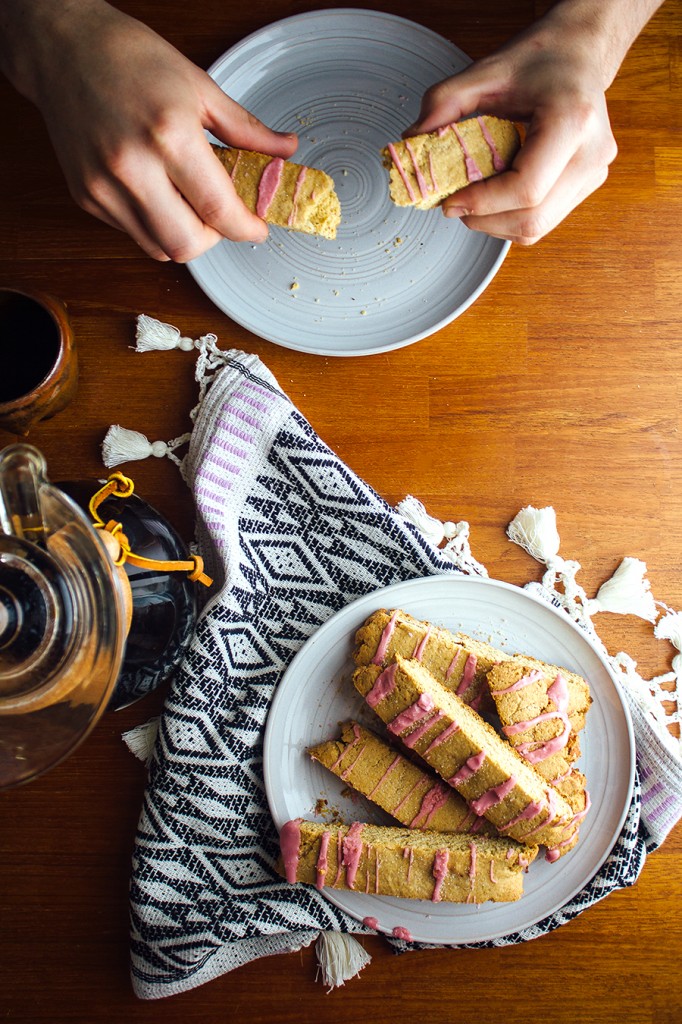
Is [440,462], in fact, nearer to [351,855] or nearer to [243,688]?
[243,688]

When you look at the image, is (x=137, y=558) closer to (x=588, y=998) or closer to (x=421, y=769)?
(x=421, y=769)

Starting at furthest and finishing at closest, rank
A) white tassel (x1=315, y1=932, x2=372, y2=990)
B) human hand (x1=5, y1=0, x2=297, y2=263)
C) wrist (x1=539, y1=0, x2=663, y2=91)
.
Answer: white tassel (x1=315, y1=932, x2=372, y2=990), wrist (x1=539, y1=0, x2=663, y2=91), human hand (x1=5, y1=0, x2=297, y2=263)

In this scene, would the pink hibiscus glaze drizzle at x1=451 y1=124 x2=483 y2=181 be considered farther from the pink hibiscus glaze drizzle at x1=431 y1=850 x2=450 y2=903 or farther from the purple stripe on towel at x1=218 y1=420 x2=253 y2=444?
the pink hibiscus glaze drizzle at x1=431 y1=850 x2=450 y2=903

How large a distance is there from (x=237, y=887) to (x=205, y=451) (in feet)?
2.21

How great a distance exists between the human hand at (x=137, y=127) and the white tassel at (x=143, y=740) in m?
0.73

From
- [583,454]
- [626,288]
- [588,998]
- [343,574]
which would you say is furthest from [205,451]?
[588,998]

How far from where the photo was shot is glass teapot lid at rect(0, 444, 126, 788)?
2.61 feet

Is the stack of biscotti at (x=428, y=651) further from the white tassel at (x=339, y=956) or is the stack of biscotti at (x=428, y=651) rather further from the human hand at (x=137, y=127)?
the human hand at (x=137, y=127)

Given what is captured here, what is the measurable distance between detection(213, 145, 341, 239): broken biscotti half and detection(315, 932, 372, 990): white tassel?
1080mm

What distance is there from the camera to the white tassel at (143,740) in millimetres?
1293

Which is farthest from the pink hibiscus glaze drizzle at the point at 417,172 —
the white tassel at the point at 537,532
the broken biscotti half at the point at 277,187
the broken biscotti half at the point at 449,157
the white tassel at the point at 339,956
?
the white tassel at the point at 339,956

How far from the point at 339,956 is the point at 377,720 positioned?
385 mm

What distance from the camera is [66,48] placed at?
1007mm

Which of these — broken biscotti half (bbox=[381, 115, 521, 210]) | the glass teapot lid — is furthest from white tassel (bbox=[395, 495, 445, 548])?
the glass teapot lid
